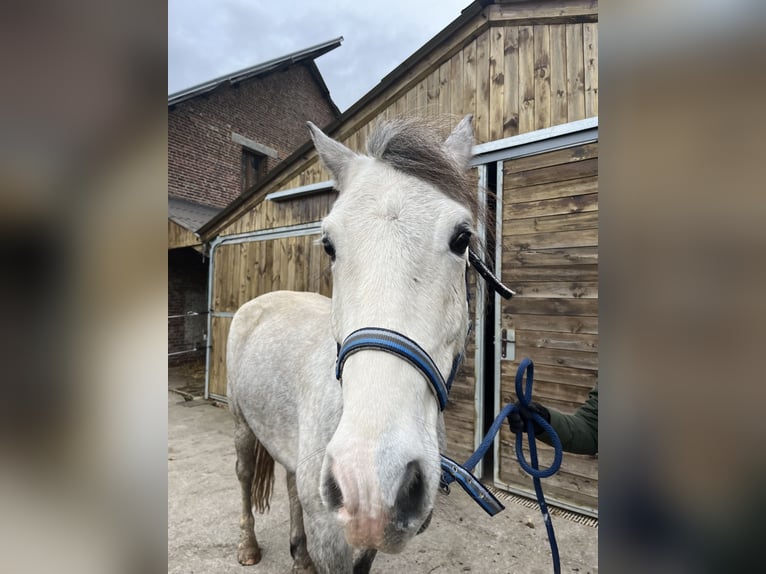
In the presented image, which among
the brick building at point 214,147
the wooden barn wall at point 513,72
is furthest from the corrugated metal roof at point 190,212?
the wooden barn wall at point 513,72

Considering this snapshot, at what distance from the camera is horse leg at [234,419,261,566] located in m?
2.42

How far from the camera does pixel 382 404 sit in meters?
0.79

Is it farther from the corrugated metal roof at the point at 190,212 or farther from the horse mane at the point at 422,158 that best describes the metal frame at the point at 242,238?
the horse mane at the point at 422,158

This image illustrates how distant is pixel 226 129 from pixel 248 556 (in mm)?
10567

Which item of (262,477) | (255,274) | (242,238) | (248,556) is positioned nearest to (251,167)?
(242,238)

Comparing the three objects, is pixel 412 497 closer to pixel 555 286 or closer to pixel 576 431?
pixel 576 431

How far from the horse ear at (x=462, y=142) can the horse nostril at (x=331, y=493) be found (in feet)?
4.07

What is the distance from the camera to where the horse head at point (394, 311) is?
0.73 metres

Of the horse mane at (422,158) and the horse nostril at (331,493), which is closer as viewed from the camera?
the horse nostril at (331,493)

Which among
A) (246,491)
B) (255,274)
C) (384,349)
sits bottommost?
(246,491)

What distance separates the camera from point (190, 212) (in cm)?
874
